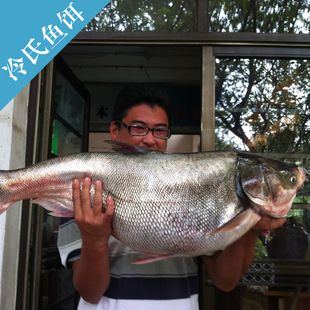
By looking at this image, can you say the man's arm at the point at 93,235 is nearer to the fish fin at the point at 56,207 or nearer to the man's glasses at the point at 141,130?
the fish fin at the point at 56,207

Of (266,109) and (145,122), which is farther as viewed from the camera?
(266,109)

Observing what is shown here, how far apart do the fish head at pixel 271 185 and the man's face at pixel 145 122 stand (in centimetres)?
59

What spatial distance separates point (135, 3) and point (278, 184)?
2561 mm

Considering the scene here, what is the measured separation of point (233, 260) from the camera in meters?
1.78

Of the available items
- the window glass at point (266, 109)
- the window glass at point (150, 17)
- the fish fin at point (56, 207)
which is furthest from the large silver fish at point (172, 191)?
the window glass at point (150, 17)

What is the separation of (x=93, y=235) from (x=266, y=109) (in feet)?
7.42

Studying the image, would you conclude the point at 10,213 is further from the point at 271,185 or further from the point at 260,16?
the point at 260,16

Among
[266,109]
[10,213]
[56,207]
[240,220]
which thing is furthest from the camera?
[266,109]

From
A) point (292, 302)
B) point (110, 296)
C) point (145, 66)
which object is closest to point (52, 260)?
point (110, 296)

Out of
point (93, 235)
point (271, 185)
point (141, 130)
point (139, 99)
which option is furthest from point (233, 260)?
point (139, 99)

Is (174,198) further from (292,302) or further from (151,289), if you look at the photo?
(292,302)

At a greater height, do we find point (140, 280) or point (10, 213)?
point (10, 213)

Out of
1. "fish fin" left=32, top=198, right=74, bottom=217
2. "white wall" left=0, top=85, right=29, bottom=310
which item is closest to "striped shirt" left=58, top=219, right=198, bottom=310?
"fish fin" left=32, top=198, right=74, bottom=217

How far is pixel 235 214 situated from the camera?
1.54m
